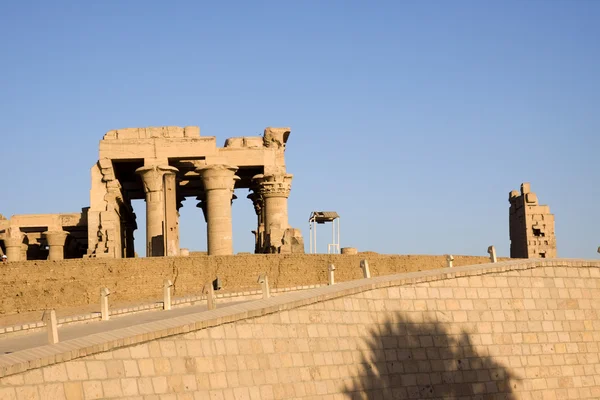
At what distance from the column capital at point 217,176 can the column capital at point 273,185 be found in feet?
5.06

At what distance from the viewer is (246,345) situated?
56.4 ft

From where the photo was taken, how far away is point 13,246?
45812mm

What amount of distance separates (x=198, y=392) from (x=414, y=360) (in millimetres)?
5913

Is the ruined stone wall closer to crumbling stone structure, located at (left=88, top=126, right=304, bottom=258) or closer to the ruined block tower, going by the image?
crumbling stone structure, located at (left=88, top=126, right=304, bottom=258)

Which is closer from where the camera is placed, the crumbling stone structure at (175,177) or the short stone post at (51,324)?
the short stone post at (51,324)

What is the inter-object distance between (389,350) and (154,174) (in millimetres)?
20186

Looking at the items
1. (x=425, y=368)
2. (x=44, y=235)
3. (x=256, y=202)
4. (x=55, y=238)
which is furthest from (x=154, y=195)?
(x=425, y=368)

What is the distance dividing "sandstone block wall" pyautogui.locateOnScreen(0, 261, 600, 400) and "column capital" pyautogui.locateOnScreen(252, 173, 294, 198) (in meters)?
17.7

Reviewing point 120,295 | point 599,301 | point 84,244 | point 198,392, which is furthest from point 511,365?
→ point 84,244

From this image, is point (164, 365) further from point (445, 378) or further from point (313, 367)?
point (445, 378)

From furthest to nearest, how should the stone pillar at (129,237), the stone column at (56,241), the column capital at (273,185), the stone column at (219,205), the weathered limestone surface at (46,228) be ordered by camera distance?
the weathered limestone surface at (46,228) → the stone column at (56,241) → the stone pillar at (129,237) → the column capital at (273,185) → the stone column at (219,205)

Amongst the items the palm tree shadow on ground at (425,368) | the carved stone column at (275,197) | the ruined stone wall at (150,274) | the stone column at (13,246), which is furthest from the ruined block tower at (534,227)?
the palm tree shadow on ground at (425,368)

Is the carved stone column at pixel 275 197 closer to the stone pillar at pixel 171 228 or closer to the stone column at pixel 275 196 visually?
the stone column at pixel 275 196

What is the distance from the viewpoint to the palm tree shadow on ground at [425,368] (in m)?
19.4
